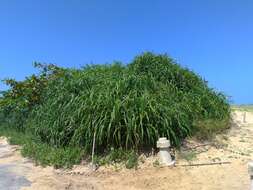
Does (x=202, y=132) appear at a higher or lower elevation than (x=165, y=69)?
lower

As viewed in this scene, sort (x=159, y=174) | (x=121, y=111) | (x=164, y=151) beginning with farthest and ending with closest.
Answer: (x=121, y=111)
(x=164, y=151)
(x=159, y=174)

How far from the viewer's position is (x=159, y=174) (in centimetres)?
702

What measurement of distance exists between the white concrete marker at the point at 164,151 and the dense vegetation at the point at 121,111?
1.40 ft

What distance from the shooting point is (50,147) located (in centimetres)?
898

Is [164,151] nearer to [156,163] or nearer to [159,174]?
[156,163]

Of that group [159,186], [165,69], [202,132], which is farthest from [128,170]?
[165,69]

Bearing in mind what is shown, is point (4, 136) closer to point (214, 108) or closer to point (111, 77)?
point (111, 77)

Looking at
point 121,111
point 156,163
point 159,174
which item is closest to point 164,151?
point 156,163

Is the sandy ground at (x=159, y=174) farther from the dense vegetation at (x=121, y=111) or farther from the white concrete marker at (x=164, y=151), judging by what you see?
the dense vegetation at (x=121, y=111)

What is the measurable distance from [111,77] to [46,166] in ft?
9.52

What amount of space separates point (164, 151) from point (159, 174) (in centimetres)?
57

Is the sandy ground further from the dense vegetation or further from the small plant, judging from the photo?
the dense vegetation

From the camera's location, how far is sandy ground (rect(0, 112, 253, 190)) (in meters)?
6.42

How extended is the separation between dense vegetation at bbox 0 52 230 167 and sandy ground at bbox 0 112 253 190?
0.44 meters
